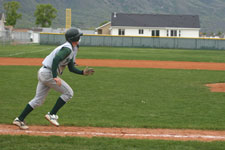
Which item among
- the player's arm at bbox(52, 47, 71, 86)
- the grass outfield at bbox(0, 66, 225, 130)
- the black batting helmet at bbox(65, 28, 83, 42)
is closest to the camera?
the player's arm at bbox(52, 47, 71, 86)

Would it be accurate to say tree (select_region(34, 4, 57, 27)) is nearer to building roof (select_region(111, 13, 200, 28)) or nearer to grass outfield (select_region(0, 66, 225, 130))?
building roof (select_region(111, 13, 200, 28))

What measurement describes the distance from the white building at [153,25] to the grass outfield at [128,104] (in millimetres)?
60550

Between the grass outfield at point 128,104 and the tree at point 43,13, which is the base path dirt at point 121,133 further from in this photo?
the tree at point 43,13

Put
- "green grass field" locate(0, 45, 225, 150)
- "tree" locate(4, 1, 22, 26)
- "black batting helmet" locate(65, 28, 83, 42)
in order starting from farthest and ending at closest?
"tree" locate(4, 1, 22, 26) < "black batting helmet" locate(65, 28, 83, 42) < "green grass field" locate(0, 45, 225, 150)

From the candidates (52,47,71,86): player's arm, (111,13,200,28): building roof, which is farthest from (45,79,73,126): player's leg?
(111,13,200,28): building roof

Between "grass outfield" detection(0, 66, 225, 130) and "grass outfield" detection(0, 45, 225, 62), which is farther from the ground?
"grass outfield" detection(0, 45, 225, 62)

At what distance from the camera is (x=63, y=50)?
25.1ft

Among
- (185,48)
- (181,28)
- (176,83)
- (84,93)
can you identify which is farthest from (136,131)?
(181,28)

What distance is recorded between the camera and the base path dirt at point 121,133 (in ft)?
25.9

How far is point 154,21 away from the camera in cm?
7975

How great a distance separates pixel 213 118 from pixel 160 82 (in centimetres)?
762

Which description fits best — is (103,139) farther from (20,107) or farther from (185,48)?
(185,48)

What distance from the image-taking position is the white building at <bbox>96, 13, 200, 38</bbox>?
255 feet

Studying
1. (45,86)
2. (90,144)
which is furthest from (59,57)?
(90,144)
